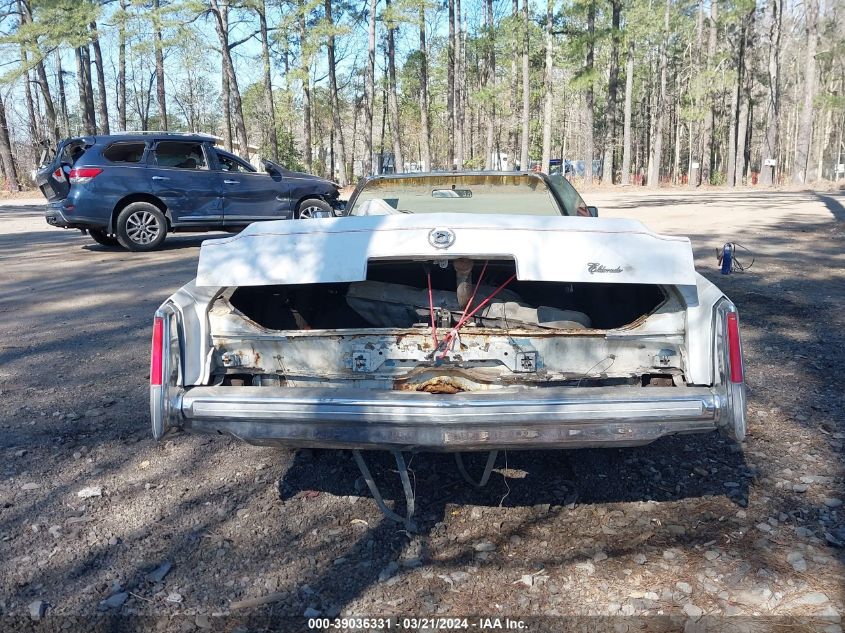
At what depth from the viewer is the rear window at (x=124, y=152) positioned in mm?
11383

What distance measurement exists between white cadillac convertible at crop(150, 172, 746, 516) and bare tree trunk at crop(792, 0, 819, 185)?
35174 mm

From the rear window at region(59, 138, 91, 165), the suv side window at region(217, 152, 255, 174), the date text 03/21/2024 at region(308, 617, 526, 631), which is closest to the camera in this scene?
the date text 03/21/2024 at region(308, 617, 526, 631)

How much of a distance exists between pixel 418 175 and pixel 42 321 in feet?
14.2

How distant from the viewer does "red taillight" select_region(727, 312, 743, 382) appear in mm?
2768

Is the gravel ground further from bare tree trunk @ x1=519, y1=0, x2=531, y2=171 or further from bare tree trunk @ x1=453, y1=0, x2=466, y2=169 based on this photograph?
bare tree trunk @ x1=453, y1=0, x2=466, y2=169

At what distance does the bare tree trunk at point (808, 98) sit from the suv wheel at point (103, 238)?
3158 centimetres

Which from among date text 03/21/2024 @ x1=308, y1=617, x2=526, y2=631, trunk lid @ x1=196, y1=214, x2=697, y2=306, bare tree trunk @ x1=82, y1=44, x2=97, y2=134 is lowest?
date text 03/21/2024 @ x1=308, y1=617, x2=526, y2=631

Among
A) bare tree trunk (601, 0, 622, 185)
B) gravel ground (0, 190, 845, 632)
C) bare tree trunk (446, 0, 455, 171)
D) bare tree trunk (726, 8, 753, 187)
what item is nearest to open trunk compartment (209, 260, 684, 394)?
gravel ground (0, 190, 845, 632)

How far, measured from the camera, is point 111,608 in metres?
2.58

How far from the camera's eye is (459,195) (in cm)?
492

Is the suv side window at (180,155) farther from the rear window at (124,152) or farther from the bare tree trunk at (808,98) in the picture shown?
the bare tree trunk at (808,98)

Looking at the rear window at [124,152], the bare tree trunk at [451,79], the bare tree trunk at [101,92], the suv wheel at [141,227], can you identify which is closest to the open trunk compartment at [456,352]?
the suv wheel at [141,227]

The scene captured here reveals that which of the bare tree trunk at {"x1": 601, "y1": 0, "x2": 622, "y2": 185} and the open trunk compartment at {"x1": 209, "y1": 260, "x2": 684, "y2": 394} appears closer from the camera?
the open trunk compartment at {"x1": 209, "y1": 260, "x2": 684, "y2": 394}

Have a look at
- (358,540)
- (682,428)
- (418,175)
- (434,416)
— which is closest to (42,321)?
(418,175)
